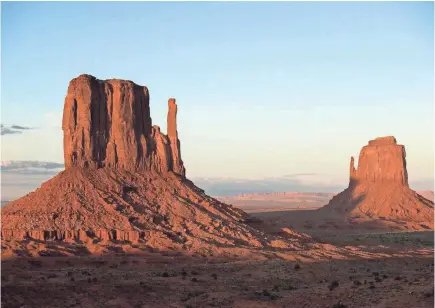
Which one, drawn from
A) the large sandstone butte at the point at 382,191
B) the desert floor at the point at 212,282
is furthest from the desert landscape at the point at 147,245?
the large sandstone butte at the point at 382,191

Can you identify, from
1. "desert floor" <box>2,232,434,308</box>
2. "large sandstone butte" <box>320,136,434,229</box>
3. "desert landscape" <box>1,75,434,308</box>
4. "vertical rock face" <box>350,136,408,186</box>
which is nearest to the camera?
"desert floor" <box>2,232,434,308</box>

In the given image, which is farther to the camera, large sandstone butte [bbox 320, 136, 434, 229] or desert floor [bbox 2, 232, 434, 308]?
large sandstone butte [bbox 320, 136, 434, 229]

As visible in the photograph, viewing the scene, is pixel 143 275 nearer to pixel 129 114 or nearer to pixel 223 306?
pixel 223 306

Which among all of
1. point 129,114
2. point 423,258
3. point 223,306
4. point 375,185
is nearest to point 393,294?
point 223,306

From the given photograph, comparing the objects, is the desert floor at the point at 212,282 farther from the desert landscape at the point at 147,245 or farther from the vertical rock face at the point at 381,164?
the vertical rock face at the point at 381,164

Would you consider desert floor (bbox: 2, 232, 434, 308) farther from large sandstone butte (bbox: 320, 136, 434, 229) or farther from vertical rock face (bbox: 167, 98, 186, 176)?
large sandstone butte (bbox: 320, 136, 434, 229)

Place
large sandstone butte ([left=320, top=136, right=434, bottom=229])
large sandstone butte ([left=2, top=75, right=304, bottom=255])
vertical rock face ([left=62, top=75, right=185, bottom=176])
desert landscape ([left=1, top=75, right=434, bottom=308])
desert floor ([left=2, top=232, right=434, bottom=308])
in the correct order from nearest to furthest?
desert floor ([left=2, top=232, right=434, bottom=308]) → desert landscape ([left=1, top=75, right=434, bottom=308]) → large sandstone butte ([left=2, top=75, right=304, bottom=255]) → vertical rock face ([left=62, top=75, right=185, bottom=176]) → large sandstone butte ([left=320, top=136, right=434, bottom=229])

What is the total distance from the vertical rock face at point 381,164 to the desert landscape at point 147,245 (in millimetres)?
42587

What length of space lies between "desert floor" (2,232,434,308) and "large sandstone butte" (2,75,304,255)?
5.28 m

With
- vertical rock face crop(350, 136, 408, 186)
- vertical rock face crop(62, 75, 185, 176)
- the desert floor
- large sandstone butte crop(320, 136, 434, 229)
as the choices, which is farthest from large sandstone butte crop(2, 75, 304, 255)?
vertical rock face crop(350, 136, 408, 186)

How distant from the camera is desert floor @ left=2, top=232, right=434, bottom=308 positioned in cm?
3186

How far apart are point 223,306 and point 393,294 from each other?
9165 millimetres

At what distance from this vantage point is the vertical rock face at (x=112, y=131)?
65.2m

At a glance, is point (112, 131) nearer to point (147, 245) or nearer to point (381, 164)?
point (147, 245)
